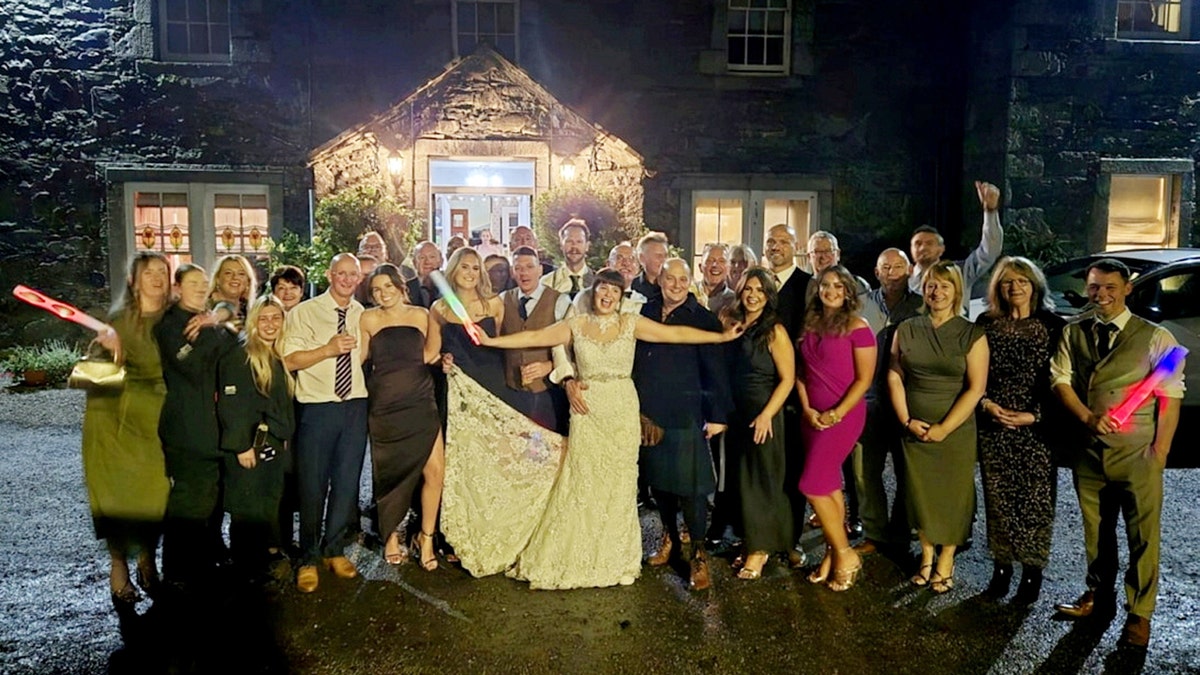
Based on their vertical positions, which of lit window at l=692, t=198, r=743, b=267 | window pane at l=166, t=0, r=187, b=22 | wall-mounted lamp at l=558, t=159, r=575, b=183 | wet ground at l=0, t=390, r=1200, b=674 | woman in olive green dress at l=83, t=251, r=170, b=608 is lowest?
wet ground at l=0, t=390, r=1200, b=674

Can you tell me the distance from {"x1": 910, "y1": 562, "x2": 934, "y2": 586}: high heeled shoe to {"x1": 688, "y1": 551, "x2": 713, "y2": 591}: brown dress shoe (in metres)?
1.09

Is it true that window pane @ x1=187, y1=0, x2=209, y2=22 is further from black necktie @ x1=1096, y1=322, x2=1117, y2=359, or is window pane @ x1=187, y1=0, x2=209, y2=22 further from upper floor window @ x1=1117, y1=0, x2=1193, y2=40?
upper floor window @ x1=1117, y1=0, x2=1193, y2=40

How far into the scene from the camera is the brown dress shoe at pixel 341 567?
4.69 m

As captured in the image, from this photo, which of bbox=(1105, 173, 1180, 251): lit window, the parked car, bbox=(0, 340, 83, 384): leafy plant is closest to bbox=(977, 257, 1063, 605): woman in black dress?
the parked car

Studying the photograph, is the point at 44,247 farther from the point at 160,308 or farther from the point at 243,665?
the point at 243,665

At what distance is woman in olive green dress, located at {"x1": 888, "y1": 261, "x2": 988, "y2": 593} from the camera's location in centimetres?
440

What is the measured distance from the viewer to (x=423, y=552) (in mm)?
4891

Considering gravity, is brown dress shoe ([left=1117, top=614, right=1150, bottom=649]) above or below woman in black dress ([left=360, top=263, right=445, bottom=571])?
below

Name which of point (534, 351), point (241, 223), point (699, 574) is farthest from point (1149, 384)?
point (241, 223)

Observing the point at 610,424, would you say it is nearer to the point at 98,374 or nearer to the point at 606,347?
the point at 606,347

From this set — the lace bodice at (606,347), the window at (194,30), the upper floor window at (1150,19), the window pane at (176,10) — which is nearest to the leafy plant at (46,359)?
the window at (194,30)

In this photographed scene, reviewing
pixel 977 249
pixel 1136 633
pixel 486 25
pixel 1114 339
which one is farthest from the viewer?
pixel 486 25

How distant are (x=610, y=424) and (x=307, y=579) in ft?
5.86

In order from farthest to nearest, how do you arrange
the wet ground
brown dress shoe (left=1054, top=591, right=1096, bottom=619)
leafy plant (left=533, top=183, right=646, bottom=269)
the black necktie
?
leafy plant (left=533, top=183, right=646, bottom=269) → brown dress shoe (left=1054, top=591, right=1096, bottom=619) → the black necktie → the wet ground
